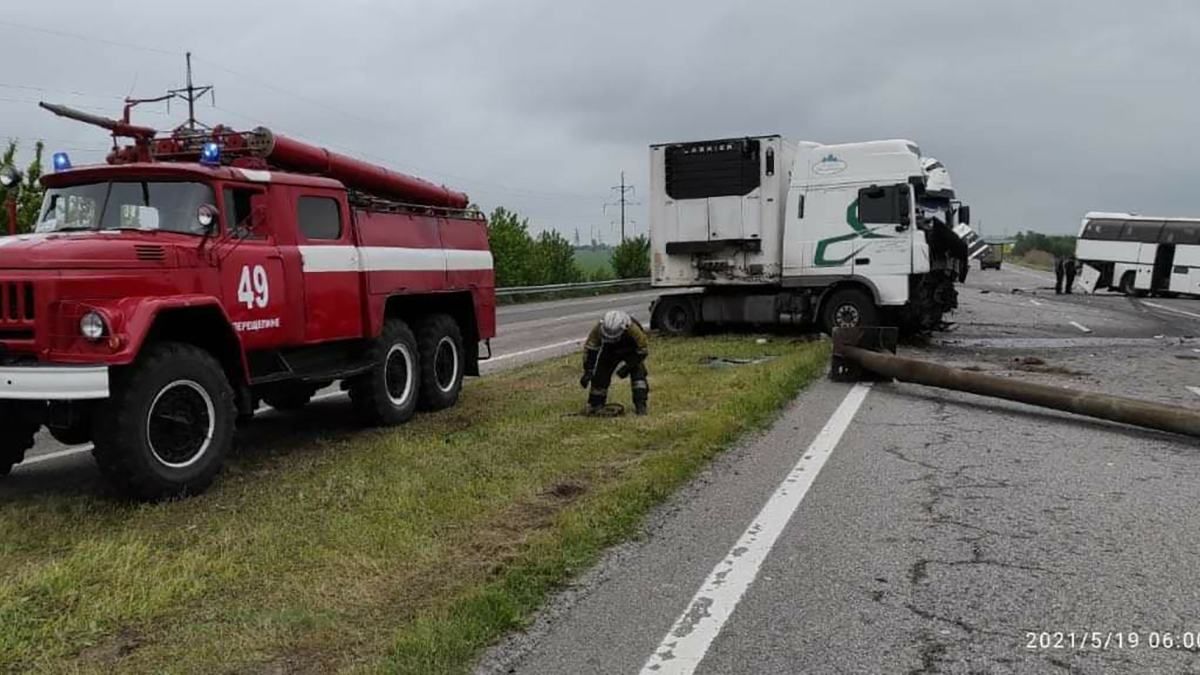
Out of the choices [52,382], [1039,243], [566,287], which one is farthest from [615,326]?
[1039,243]

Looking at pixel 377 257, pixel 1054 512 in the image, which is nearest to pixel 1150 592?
pixel 1054 512

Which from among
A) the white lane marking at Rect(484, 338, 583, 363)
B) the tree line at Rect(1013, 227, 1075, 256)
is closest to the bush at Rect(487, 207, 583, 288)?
the white lane marking at Rect(484, 338, 583, 363)

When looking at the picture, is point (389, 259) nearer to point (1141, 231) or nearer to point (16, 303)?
point (16, 303)

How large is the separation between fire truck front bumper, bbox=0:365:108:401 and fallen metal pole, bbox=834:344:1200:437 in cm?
772

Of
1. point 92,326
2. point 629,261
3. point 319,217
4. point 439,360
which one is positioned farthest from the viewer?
point 629,261

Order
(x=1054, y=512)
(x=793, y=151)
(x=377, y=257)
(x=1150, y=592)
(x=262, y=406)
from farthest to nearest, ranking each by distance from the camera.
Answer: (x=793, y=151), (x=262, y=406), (x=377, y=257), (x=1054, y=512), (x=1150, y=592)

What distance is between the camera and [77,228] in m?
6.59

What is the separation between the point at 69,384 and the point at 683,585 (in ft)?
11.9

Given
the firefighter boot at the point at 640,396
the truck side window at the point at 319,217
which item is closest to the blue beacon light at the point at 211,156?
the truck side window at the point at 319,217

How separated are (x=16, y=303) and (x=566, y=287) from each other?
113 ft

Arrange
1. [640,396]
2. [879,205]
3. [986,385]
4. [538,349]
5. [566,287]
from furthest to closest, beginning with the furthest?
1. [566,287]
2. [538,349]
3. [879,205]
4. [986,385]
5. [640,396]

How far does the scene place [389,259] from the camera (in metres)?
8.59

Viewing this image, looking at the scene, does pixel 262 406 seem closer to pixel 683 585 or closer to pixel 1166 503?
pixel 683 585

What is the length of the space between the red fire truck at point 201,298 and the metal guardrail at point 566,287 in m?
25.2
